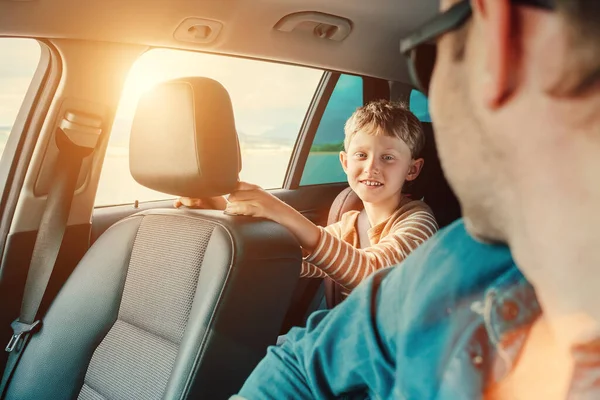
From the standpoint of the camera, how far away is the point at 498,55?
410 mm

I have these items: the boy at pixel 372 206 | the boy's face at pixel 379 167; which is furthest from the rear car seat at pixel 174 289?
the boy's face at pixel 379 167

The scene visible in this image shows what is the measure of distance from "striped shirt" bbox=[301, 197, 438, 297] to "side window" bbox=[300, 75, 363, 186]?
1304mm

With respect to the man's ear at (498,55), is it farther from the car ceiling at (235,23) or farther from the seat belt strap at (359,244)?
the seat belt strap at (359,244)

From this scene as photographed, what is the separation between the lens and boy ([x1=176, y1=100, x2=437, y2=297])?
1602 mm

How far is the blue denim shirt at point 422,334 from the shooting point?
1.83ft

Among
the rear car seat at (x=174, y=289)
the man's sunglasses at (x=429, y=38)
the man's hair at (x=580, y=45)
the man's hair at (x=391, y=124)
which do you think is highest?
the man's hair at (x=391, y=124)

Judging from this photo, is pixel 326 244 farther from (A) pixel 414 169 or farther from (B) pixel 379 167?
(A) pixel 414 169

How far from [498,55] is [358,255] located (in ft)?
4.07

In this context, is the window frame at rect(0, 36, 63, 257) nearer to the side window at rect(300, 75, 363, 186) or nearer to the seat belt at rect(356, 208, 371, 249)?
the seat belt at rect(356, 208, 371, 249)

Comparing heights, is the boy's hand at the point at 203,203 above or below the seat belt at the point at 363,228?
above

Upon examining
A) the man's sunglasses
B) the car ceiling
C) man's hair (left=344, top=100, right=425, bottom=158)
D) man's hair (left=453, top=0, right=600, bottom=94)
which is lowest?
man's hair (left=453, top=0, right=600, bottom=94)

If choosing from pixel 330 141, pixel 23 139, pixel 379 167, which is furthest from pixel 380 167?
pixel 330 141

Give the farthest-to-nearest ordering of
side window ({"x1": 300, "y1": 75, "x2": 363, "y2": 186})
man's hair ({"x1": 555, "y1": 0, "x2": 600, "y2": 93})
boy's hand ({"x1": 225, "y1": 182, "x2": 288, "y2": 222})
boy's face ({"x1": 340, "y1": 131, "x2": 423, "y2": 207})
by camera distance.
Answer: side window ({"x1": 300, "y1": 75, "x2": 363, "y2": 186}) < boy's face ({"x1": 340, "y1": 131, "x2": 423, "y2": 207}) < boy's hand ({"x1": 225, "y1": 182, "x2": 288, "y2": 222}) < man's hair ({"x1": 555, "y1": 0, "x2": 600, "y2": 93})

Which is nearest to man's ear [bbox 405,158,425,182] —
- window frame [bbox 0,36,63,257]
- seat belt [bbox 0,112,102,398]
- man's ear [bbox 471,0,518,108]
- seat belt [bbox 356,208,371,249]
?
seat belt [bbox 356,208,371,249]
